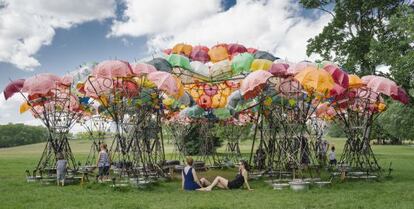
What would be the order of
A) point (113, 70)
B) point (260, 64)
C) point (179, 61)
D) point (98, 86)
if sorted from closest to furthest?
point (113, 70) → point (98, 86) → point (260, 64) → point (179, 61)

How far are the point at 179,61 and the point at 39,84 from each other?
570 centimetres

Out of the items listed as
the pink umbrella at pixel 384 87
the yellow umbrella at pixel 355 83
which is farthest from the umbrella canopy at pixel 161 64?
the pink umbrella at pixel 384 87

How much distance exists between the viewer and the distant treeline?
103 meters

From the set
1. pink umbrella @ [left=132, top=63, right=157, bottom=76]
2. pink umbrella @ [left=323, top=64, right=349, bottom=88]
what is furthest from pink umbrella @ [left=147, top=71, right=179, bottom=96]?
pink umbrella @ [left=323, top=64, right=349, bottom=88]

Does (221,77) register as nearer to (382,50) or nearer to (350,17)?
(382,50)

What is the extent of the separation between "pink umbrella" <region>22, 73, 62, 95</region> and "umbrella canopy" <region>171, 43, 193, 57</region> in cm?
609

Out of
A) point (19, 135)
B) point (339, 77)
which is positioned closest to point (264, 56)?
point (339, 77)

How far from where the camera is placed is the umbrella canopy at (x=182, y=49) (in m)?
21.7

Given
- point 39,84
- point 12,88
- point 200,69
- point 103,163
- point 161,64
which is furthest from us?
point 200,69

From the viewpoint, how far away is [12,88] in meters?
18.4

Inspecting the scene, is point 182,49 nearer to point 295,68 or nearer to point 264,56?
point 264,56

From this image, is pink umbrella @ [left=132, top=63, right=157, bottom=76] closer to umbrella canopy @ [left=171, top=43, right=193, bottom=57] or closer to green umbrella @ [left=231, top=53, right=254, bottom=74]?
green umbrella @ [left=231, top=53, right=254, bottom=74]

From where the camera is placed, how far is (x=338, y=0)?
108 ft

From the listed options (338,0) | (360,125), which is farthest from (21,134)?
(360,125)
